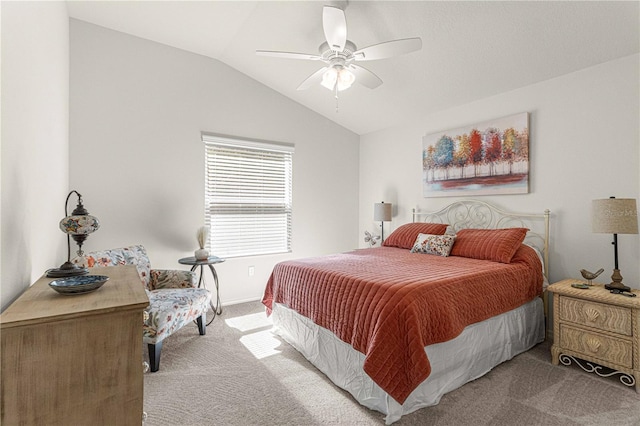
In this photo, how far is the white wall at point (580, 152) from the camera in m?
2.50

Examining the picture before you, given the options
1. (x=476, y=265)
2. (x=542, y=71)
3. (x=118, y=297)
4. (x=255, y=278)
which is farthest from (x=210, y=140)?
(x=542, y=71)

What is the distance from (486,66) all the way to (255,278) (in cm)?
355

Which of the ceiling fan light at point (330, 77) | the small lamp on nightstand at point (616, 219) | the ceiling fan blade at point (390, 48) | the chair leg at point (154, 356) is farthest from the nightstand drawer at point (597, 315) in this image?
the chair leg at point (154, 356)

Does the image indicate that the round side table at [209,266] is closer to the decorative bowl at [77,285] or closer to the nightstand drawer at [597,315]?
the decorative bowl at [77,285]

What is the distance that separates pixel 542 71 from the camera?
2.86m

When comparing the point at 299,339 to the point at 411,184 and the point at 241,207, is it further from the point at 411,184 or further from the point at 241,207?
the point at 411,184

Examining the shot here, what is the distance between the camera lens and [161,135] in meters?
3.45

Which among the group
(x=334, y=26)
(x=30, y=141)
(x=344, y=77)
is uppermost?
(x=334, y=26)

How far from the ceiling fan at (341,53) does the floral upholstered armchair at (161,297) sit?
2088mm

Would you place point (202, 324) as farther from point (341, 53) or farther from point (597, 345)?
point (597, 345)

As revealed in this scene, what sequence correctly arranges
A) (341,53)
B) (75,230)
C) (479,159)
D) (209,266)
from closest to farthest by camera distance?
(75,230)
(341,53)
(209,266)
(479,159)

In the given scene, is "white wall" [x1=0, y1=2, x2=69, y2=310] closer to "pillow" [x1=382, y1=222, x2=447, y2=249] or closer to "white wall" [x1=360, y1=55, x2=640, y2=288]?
"pillow" [x1=382, y1=222, x2=447, y2=249]

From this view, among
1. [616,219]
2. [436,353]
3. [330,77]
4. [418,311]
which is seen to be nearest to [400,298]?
[418,311]

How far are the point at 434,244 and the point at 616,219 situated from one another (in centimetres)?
140
